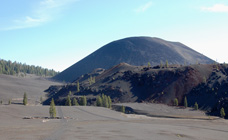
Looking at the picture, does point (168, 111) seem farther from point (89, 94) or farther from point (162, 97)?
point (89, 94)

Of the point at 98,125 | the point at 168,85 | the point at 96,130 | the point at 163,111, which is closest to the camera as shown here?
the point at 96,130

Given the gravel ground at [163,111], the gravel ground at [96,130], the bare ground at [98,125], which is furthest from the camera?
the gravel ground at [163,111]

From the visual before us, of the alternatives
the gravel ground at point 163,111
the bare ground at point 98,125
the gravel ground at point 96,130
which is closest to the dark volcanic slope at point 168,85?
the gravel ground at point 163,111

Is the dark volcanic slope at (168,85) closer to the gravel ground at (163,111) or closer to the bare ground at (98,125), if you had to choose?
the gravel ground at (163,111)

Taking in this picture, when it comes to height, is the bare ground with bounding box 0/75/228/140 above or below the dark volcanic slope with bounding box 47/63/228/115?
below

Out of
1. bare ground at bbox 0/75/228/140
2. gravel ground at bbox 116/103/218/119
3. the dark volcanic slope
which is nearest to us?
bare ground at bbox 0/75/228/140

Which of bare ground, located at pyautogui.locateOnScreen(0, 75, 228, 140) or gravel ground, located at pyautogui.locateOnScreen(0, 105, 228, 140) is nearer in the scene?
gravel ground, located at pyautogui.locateOnScreen(0, 105, 228, 140)

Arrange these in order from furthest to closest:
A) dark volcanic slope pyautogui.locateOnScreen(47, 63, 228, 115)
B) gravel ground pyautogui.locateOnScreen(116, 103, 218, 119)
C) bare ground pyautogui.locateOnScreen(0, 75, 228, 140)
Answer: dark volcanic slope pyautogui.locateOnScreen(47, 63, 228, 115), gravel ground pyautogui.locateOnScreen(116, 103, 218, 119), bare ground pyautogui.locateOnScreen(0, 75, 228, 140)

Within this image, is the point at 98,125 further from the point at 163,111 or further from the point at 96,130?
the point at 163,111

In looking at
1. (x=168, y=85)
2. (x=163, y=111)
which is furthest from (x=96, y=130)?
(x=168, y=85)

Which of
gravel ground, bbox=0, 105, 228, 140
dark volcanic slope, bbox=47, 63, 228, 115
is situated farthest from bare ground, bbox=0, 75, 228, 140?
dark volcanic slope, bbox=47, 63, 228, 115

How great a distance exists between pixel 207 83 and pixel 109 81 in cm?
5559

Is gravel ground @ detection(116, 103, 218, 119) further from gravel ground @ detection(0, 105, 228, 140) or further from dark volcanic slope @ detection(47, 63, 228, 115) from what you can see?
gravel ground @ detection(0, 105, 228, 140)

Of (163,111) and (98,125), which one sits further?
(163,111)
